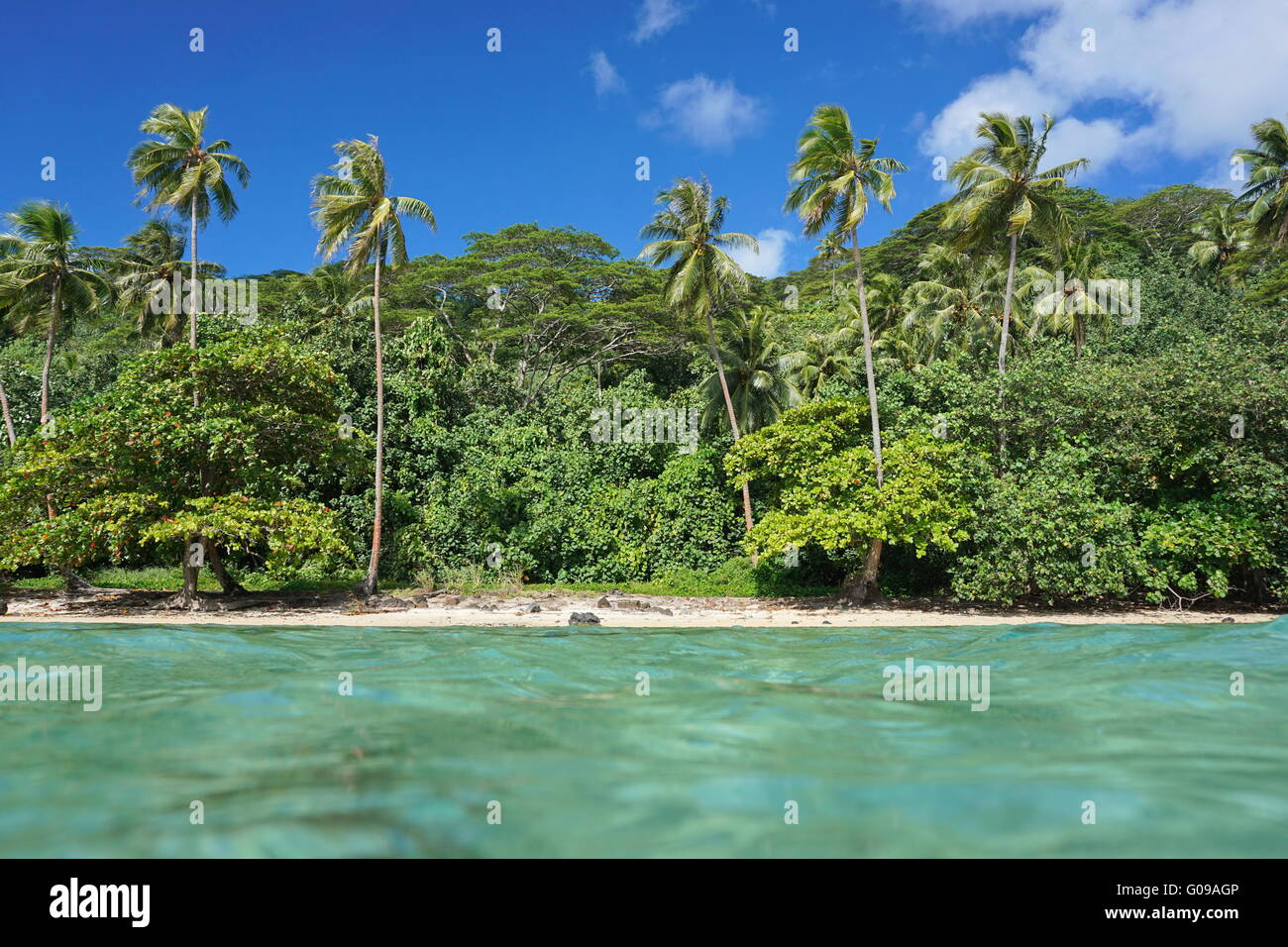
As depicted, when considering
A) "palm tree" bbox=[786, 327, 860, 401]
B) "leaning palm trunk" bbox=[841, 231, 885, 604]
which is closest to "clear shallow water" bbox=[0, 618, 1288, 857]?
"leaning palm trunk" bbox=[841, 231, 885, 604]

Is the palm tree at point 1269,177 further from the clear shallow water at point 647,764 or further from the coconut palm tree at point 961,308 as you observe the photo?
the clear shallow water at point 647,764

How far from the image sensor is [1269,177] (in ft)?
89.5

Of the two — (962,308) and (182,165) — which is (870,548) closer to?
(962,308)

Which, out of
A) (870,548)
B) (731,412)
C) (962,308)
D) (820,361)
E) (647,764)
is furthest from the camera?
(820,361)

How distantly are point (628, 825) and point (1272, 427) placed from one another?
1967 cm

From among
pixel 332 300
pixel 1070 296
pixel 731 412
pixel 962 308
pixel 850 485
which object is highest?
pixel 332 300

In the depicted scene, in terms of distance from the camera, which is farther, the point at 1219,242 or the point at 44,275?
the point at 1219,242

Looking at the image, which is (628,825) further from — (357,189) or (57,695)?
(357,189)

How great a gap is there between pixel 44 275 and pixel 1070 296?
108 ft

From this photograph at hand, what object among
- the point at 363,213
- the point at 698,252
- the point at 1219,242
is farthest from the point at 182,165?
the point at 1219,242

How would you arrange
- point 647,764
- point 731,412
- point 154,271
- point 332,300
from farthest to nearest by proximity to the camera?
point 332,300 → point 154,271 → point 731,412 → point 647,764

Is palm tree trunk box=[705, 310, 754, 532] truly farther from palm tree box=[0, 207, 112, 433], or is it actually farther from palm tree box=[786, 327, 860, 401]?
palm tree box=[0, 207, 112, 433]

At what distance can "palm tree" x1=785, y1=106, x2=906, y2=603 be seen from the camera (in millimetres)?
19484
